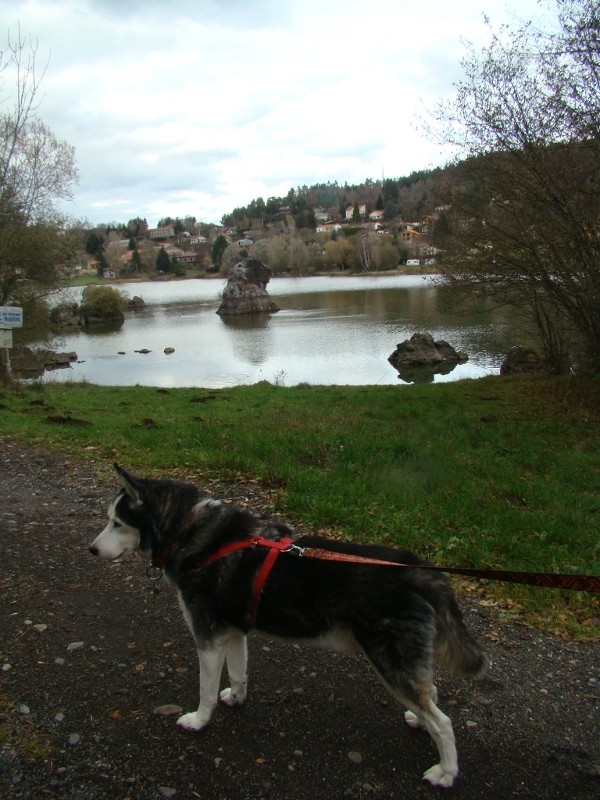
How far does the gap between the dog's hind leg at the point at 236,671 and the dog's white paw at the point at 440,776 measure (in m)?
1.38

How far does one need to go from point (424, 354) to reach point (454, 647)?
116 ft

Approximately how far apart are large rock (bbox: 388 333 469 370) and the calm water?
92cm

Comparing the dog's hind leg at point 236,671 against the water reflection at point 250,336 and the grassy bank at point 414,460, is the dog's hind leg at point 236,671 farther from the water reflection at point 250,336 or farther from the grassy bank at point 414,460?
the water reflection at point 250,336

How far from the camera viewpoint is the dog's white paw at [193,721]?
12.4 feet

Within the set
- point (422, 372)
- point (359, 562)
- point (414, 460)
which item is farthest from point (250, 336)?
point (359, 562)

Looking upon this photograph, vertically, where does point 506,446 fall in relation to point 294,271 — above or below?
below

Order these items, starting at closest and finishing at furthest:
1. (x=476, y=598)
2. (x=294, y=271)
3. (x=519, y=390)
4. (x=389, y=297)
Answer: (x=476, y=598) < (x=519, y=390) < (x=389, y=297) < (x=294, y=271)

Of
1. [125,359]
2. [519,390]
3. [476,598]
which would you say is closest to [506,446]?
[476,598]

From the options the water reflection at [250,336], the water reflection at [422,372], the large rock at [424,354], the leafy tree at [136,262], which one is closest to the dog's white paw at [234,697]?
the water reflection at [422,372]

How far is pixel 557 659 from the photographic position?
4484 mm

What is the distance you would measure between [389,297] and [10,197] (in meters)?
57.5

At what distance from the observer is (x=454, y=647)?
3.37 metres

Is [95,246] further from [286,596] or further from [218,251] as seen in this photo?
[286,596]

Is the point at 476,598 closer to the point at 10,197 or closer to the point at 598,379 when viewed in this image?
the point at 598,379
